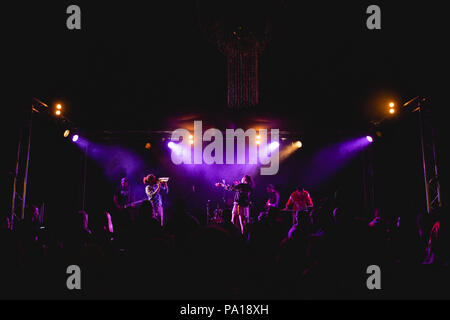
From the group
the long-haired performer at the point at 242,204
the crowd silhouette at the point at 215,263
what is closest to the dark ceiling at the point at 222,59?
the long-haired performer at the point at 242,204

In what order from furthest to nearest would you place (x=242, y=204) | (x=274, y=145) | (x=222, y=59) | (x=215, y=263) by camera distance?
(x=274, y=145), (x=242, y=204), (x=222, y=59), (x=215, y=263)

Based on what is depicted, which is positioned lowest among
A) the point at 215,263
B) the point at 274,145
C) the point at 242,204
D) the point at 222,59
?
the point at 215,263

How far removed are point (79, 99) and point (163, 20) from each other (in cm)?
339

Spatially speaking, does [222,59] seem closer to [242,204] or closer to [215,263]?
[242,204]

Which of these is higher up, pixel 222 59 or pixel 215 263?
pixel 222 59

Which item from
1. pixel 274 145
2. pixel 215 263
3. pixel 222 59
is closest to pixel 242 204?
pixel 222 59

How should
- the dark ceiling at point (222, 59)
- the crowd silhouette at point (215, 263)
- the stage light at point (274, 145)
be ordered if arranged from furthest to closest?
the stage light at point (274, 145) → the dark ceiling at point (222, 59) → the crowd silhouette at point (215, 263)

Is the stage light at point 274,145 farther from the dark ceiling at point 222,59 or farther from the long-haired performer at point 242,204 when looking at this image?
the long-haired performer at point 242,204

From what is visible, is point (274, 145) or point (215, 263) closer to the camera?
point (215, 263)

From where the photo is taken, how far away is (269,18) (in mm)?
4043

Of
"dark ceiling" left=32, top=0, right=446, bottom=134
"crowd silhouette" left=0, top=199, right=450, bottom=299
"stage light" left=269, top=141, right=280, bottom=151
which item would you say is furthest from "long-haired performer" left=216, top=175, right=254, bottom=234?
"crowd silhouette" left=0, top=199, right=450, bottom=299

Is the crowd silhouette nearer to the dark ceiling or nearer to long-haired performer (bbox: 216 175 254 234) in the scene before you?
the dark ceiling

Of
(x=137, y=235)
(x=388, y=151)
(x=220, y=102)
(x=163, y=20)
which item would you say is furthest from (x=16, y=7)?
(x=388, y=151)
